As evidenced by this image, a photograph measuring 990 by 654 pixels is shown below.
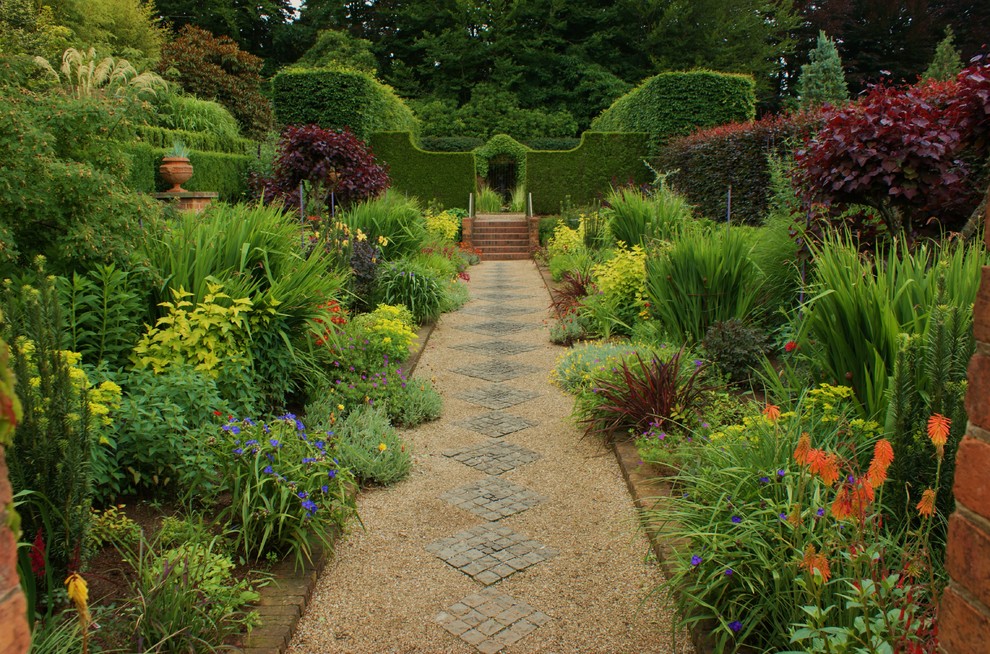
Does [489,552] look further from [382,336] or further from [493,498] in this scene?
[382,336]

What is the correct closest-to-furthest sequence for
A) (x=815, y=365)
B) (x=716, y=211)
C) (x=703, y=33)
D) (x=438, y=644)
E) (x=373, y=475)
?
1. (x=438, y=644)
2. (x=815, y=365)
3. (x=373, y=475)
4. (x=716, y=211)
5. (x=703, y=33)

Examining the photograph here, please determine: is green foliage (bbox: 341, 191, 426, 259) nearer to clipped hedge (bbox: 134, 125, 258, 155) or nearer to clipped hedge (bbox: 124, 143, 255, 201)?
clipped hedge (bbox: 124, 143, 255, 201)

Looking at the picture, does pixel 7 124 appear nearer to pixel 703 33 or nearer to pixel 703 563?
pixel 703 563

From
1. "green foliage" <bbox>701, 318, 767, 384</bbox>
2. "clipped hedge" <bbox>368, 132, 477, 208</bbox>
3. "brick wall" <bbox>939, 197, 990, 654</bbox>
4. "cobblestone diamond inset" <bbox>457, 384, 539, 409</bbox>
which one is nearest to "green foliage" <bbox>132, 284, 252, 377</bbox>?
"cobblestone diamond inset" <bbox>457, 384, 539, 409</bbox>

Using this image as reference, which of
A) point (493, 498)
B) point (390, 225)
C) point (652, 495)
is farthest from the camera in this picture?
point (390, 225)

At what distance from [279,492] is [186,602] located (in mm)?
767

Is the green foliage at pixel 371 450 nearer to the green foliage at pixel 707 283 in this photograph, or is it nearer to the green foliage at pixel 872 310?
the green foliage at pixel 872 310

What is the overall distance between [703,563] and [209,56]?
22.9m

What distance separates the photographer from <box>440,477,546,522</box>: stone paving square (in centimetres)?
357

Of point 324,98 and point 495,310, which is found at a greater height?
point 324,98

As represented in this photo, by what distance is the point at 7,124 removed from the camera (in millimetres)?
3096

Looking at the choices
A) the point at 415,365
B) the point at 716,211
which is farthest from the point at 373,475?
the point at 716,211

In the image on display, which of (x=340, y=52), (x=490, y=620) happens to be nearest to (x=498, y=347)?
(x=490, y=620)

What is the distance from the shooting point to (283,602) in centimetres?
263
